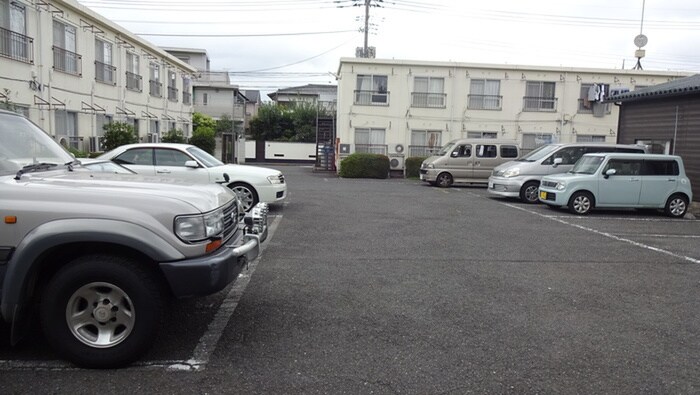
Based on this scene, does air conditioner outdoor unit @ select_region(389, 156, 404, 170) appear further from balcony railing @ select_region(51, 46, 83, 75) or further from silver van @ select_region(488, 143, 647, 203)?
balcony railing @ select_region(51, 46, 83, 75)

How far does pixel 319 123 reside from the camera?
38.0m

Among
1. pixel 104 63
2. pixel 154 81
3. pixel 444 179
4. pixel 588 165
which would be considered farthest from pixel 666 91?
pixel 154 81

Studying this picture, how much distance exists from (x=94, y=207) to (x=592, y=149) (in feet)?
48.9

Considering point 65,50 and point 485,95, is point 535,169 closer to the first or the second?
point 485,95

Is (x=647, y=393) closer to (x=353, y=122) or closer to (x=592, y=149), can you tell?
(x=592, y=149)

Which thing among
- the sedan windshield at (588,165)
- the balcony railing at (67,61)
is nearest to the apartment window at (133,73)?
the balcony railing at (67,61)

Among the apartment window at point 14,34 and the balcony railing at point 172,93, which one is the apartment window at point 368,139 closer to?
the balcony railing at point 172,93

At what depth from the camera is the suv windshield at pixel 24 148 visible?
407cm

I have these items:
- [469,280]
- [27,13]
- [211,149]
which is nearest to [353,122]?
[211,149]

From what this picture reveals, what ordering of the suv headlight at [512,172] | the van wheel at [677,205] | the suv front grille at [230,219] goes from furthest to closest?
the suv headlight at [512,172]
the van wheel at [677,205]
the suv front grille at [230,219]

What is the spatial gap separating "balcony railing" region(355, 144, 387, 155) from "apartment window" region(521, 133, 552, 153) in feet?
23.9

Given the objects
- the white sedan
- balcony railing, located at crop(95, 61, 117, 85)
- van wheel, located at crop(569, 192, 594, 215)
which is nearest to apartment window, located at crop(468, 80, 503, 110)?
van wheel, located at crop(569, 192, 594, 215)

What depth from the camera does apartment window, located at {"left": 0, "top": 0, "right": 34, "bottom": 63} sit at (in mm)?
14047

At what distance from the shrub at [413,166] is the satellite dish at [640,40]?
1280 cm
